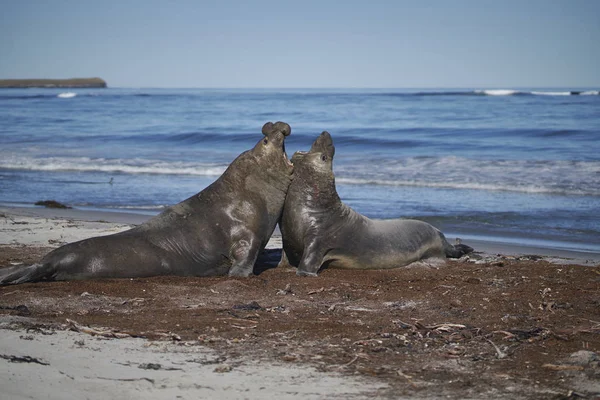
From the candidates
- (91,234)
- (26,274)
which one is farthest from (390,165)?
(26,274)

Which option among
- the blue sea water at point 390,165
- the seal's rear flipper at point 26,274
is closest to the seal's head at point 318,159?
the seal's rear flipper at point 26,274

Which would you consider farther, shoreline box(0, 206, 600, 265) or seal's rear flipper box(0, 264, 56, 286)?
shoreline box(0, 206, 600, 265)

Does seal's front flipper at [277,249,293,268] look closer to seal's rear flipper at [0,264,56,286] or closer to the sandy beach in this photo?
the sandy beach

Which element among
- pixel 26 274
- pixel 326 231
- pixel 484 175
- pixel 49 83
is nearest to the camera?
pixel 26 274

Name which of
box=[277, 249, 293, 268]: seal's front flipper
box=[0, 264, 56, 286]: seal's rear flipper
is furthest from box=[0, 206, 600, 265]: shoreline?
box=[0, 264, 56, 286]: seal's rear flipper

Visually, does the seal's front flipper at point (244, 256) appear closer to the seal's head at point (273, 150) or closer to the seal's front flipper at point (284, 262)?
the seal's front flipper at point (284, 262)

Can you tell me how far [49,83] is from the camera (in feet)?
481

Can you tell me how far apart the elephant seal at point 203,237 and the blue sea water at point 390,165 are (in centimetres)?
436

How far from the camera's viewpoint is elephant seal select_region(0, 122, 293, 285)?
7.19 metres

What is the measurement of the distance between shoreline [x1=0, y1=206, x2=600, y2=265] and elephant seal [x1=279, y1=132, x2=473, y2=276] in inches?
57.3

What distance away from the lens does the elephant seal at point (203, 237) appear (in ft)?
23.6

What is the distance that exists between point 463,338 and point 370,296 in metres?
1.62

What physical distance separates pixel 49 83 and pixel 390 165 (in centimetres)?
13638

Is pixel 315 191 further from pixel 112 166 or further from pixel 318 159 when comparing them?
pixel 112 166
